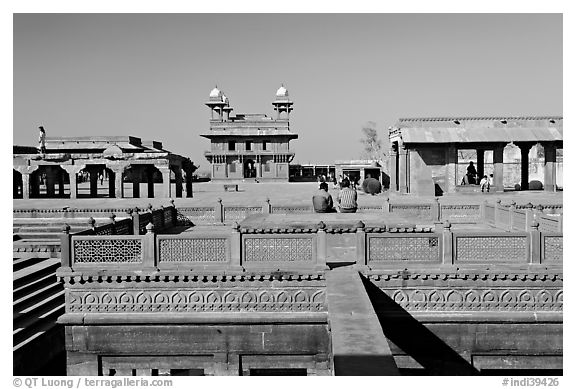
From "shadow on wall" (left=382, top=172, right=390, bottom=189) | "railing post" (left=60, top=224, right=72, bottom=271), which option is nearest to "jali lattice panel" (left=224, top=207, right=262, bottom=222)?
"railing post" (left=60, top=224, right=72, bottom=271)

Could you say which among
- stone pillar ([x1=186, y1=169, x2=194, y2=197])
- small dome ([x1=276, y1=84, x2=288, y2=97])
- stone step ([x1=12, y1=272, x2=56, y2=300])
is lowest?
stone step ([x1=12, y1=272, x2=56, y2=300])

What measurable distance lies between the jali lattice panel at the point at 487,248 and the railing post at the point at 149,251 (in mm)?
4717

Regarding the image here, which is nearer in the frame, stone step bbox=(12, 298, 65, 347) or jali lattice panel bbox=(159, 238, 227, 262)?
stone step bbox=(12, 298, 65, 347)

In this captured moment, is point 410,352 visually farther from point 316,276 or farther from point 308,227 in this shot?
point 308,227

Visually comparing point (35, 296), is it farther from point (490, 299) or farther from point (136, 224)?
point (490, 299)

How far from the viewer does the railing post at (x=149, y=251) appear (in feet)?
26.7

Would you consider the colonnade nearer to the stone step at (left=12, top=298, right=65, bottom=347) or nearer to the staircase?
the staircase

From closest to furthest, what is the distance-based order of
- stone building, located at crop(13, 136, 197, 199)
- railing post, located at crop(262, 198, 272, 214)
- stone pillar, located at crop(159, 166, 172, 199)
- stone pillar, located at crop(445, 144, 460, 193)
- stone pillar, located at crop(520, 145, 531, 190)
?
railing post, located at crop(262, 198, 272, 214) → stone pillar, located at crop(445, 144, 460, 193) → stone pillar, located at crop(520, 145, 531, 190) → stone building, located at crop(13, 136, 197, 199) → stone pillar, located at crop(159, 166, 172, 199)

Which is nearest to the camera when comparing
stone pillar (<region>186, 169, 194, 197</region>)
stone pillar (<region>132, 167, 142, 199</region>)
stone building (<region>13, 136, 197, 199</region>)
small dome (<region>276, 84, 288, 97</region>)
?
stone building (<region>13, 136, 197, 199</region>)

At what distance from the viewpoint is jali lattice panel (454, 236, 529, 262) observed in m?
8.23

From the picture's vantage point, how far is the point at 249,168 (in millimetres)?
59344

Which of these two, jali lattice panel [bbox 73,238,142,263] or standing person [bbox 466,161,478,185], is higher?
standing person [bbox 466,161,478,185]

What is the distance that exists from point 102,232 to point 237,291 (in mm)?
3005

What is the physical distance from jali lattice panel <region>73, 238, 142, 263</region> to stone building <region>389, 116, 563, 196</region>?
845 inches
